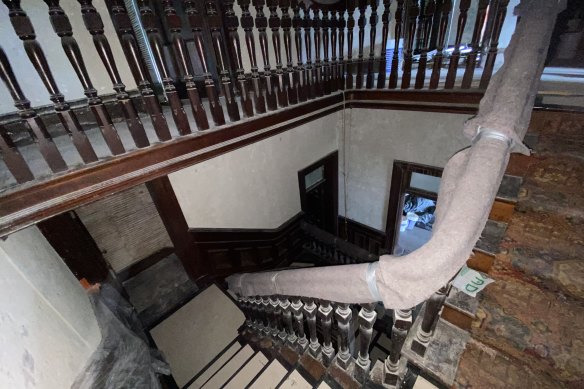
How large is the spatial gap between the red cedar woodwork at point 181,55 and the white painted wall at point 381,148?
2.40 m

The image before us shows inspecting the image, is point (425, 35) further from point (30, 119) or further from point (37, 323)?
point (37, 323)

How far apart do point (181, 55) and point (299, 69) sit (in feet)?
4.19

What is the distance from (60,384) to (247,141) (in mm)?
1924

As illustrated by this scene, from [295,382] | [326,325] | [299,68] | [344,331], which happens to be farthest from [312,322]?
[299,68]

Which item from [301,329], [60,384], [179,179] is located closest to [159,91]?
[179,179]

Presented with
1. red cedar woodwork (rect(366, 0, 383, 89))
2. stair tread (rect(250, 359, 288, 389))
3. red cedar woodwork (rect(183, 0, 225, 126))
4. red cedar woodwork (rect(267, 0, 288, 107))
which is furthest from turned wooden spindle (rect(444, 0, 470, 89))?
stair tread (rect(250, 359, 288, 389))

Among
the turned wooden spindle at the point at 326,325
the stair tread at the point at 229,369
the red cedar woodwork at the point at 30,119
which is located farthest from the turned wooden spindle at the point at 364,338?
the red cedar woodwork at the point at 30,119

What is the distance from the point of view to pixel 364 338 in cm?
113

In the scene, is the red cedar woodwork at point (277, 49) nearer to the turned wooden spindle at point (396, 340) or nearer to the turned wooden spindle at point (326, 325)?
the turned wooden spindle at point (326, 325)

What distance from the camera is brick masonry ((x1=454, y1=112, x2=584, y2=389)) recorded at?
0.90m

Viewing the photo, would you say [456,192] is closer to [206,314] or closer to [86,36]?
[86,36]

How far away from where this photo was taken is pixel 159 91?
8.36ft

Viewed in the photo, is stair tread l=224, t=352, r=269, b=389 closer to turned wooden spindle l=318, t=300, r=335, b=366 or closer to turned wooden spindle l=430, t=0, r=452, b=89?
turned wooden spindle l=318, t=300, r=335, b=366

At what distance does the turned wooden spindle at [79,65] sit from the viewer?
1.11 m
